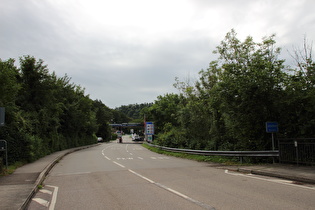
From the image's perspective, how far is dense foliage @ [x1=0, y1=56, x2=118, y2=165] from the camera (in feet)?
52.2

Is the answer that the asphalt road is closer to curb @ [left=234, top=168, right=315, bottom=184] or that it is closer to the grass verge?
curb @ [left=234, top=168, right=315, bottom=184]

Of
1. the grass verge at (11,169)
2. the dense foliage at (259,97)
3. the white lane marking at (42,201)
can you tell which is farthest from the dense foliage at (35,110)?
the dense foliage at (259,97)

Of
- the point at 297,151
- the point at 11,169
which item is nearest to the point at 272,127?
the point at 297,151

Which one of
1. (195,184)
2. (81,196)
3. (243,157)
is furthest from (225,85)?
(81,196)

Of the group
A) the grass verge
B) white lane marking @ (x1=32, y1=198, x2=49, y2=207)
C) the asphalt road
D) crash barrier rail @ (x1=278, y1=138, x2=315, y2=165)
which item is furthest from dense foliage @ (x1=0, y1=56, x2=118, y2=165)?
crash barrier rail @ (x1=278, y1=138, x2=315, y2=165)

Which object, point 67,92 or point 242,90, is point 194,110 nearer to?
point 242,90

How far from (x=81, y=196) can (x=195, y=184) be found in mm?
3798

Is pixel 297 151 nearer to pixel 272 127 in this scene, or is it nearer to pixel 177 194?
pixel 272 127

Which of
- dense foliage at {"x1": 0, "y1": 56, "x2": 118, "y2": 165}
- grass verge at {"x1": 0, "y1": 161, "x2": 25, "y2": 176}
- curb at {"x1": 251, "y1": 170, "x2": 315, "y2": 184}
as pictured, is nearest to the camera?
curb at {"x1": 251, "y1": 170, "x2": 315, "y2": 184}

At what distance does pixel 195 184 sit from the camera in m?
8.61

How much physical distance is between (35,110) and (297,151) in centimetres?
2228

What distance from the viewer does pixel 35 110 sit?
2406 cm

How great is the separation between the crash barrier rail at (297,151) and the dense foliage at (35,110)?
51.9ft

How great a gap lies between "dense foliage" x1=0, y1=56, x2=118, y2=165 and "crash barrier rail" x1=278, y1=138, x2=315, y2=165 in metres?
15.8
